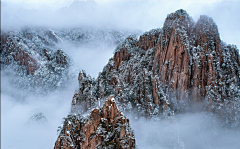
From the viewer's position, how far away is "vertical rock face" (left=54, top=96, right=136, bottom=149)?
3641 centimetres

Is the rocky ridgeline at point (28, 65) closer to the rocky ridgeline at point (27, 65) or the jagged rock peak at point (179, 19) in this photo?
the rocky ridgeline at point (27, 65)

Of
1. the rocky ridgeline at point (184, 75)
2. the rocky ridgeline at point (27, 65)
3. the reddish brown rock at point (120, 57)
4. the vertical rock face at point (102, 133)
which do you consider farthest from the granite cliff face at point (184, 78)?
the rocky ridgeline at point (27, 65)

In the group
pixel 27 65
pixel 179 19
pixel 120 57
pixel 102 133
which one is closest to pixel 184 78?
pixel 179 19

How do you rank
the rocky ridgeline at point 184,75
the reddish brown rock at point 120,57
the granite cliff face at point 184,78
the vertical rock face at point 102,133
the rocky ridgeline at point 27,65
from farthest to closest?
the rocky ridgeline at point 27,65 < the reddish brown rock at point 120,57 < the rocky ridgeline at point 184,75 < the granite cliff face at point 184,78 < the vertical rock face at point 102,133

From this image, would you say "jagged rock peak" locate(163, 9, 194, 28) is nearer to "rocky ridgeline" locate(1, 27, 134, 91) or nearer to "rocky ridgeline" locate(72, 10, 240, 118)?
"rocky ridgeline" locate(72, 10, 240, 118)

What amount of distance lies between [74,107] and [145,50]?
45.4 m

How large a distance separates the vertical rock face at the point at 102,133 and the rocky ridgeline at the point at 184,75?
32862mm

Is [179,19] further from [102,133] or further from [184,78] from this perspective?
[102,133]

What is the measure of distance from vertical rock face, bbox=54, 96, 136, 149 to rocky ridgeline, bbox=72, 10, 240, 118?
32862 mm

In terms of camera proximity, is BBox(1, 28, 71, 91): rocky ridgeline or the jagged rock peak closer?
the jagged rock peak

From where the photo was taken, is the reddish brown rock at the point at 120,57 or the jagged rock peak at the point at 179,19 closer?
the jagged rock peak at the point at 179,19

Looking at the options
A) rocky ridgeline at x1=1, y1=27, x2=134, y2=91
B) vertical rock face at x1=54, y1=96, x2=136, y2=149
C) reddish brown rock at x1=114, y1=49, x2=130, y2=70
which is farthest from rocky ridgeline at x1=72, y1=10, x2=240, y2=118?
rocky ridgeline at x1=1, y1=27, x2=134, y2=91

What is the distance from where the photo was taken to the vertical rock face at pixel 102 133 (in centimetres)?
3641

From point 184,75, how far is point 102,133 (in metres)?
44.2
